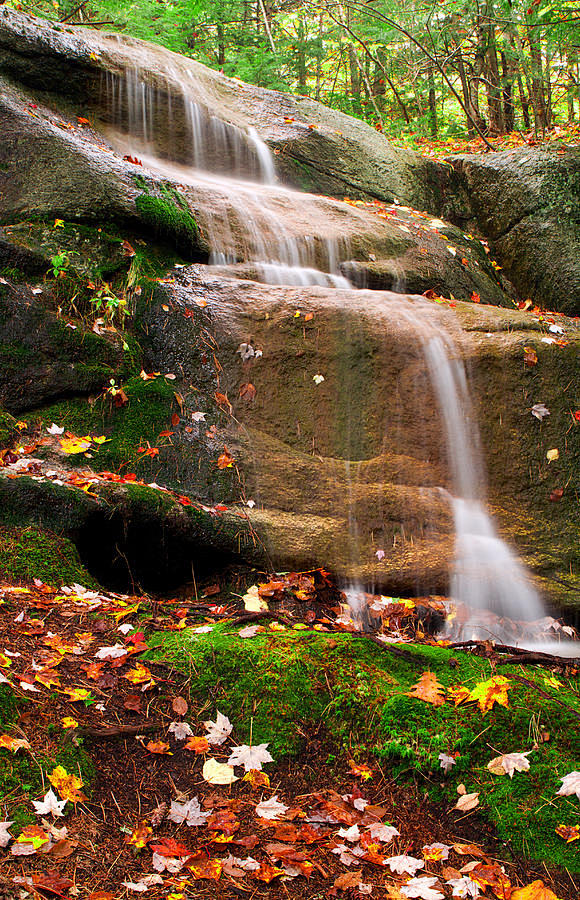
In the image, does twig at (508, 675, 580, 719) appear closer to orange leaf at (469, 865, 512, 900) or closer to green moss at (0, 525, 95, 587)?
orange leaf at (469, 865, 512, 900)

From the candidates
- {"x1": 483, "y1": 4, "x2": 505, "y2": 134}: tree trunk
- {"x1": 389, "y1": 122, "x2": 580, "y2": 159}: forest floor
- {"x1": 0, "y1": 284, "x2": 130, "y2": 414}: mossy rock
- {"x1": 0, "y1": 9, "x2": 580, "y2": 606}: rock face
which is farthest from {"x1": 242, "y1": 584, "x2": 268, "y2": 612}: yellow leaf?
{"x1": 483, "y1": 4, "x2": 505, "y2": 134}: tree trunk

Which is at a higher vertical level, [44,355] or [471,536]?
[44,355]

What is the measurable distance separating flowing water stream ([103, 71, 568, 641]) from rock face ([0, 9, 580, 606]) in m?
0.08

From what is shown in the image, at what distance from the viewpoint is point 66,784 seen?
239 centimetres

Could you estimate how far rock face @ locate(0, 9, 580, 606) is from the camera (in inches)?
189

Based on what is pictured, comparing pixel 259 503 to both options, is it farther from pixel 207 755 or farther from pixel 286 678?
pixel 207 755

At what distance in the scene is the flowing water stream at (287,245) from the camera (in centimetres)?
501

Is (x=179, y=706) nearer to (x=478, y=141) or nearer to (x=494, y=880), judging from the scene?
(x=494, y=880)

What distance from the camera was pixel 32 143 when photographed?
6.51 meters

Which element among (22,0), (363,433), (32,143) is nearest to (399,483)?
(363,433)

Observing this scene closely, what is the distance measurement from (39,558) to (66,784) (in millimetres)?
1820

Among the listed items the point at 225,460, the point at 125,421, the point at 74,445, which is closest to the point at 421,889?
the point at 225,460

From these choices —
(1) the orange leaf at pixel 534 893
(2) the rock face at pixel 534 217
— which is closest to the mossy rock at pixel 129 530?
(1) the orange leaf at pixel 534 893

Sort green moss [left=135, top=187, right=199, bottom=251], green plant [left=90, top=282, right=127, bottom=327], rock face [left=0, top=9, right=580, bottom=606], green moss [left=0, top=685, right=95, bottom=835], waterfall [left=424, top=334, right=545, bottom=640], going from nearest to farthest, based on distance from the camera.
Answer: green moss [left=0, top=685, right=95, bottom=835], rock face [left=0, top=9, right=580, bottom=606], waterfall [left=424, top=334, right=545, bottom=640], green plant [left=90, top=282, right=127, bottom=327], green moss [left=135, top=187, right=199, bottom=251]
